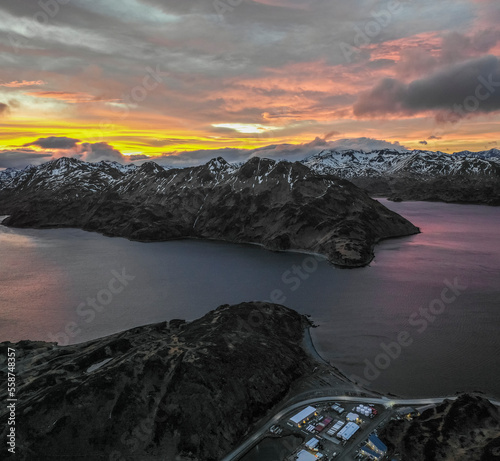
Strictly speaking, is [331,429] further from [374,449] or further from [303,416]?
[374,449]

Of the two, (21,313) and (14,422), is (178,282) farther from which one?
(14,422)

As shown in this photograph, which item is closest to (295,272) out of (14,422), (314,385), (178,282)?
(178,282)

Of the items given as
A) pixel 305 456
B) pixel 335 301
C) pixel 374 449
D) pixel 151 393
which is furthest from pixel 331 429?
pixel 335 301

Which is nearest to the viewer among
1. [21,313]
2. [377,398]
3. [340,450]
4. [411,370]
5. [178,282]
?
[340,450]

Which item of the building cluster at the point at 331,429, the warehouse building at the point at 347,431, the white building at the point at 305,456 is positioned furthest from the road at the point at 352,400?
the white building at the point at 305,456

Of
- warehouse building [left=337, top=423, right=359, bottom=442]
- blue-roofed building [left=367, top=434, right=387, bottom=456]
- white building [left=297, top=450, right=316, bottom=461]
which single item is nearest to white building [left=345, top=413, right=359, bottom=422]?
warehouse building [left=337, top=423, right=359, bottom=442]

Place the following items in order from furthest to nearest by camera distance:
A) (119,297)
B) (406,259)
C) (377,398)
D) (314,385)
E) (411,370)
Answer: (406,259), (119,297), (411,370), (314,385), (377,398)
